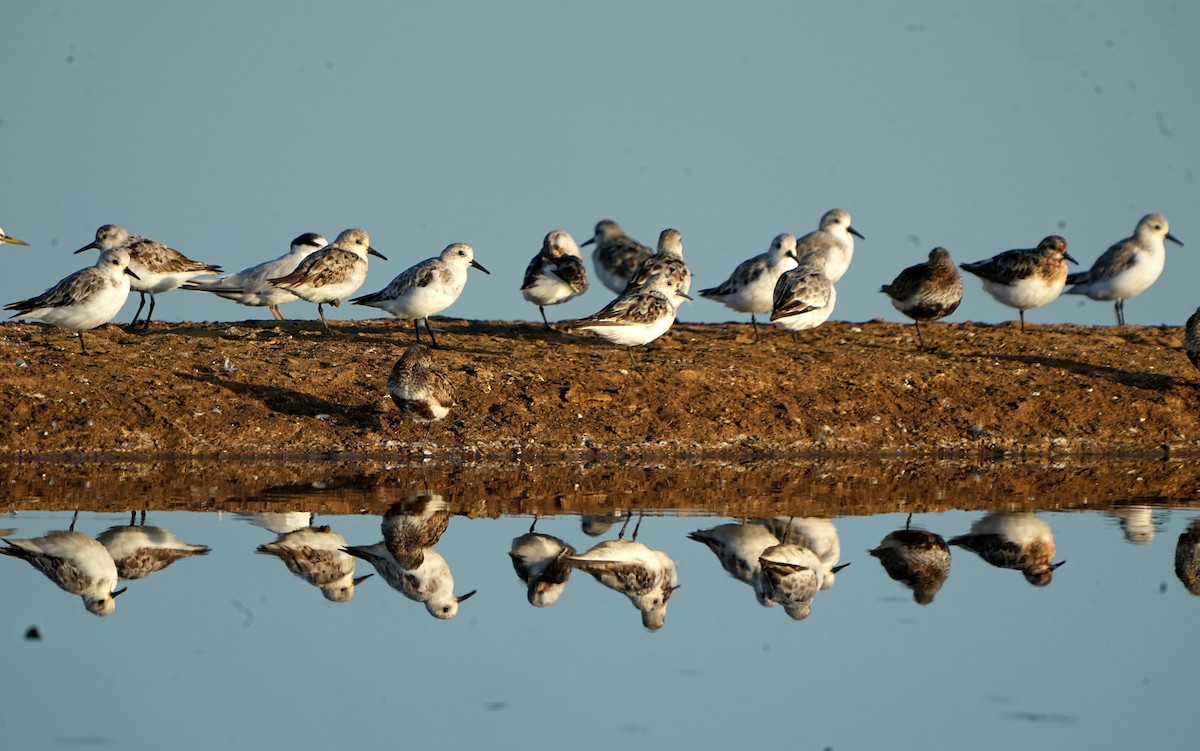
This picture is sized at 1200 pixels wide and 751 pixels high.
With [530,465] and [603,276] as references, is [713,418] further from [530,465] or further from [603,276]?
[603,276]

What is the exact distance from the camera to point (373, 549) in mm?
14008

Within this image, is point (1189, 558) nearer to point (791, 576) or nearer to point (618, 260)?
point (791, 576)

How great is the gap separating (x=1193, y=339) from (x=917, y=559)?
432 inches

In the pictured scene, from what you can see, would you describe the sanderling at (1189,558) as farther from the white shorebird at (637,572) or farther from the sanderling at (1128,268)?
the sanderling at (1128,268)

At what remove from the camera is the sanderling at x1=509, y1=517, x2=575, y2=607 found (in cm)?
1289

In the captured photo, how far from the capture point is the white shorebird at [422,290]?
22.3 metres

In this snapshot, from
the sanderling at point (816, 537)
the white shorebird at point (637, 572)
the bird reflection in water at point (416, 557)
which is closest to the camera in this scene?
the white shorebird at point (637, 572)

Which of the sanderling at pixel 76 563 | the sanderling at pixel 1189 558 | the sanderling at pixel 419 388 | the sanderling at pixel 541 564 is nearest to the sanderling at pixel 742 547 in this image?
the sanderling at pixel 541 564

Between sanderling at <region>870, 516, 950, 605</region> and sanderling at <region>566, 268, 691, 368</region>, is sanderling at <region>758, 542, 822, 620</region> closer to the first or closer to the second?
sanderling at <region>870, 516, 950, 605</region>

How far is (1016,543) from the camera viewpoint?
48.1ft

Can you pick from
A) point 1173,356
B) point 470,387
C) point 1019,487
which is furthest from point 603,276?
point 1019,487

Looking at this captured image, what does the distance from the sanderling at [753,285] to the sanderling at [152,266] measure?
7455 millimetres

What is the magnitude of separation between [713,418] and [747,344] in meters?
3.17

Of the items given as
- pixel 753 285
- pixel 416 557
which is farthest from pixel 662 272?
pixel 416 557
